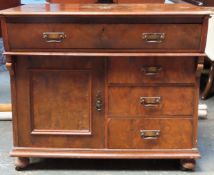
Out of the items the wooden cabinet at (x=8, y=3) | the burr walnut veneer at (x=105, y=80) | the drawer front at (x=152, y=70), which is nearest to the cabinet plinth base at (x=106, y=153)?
the burr walnut veneer at (x=105, y=80)

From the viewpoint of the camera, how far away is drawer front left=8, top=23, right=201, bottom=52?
5.92 ft

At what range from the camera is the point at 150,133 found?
196 cm

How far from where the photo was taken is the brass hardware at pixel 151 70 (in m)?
1.89

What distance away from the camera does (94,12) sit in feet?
5.84

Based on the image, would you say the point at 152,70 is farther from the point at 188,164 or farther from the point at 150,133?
the point at 188,164

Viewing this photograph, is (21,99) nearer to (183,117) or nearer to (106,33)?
(106,33)

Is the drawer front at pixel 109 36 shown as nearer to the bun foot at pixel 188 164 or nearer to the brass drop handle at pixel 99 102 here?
the brass drop handle at pixel 99 102

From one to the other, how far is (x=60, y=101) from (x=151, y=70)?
0.45 m

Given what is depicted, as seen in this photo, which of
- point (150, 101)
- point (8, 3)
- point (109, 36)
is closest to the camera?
point (109, 36)

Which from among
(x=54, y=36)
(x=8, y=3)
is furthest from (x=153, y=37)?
(x=8, y=3)

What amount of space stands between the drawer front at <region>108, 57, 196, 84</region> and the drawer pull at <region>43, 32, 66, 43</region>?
0.77 feet

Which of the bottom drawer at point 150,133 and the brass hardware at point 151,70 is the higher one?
the brass hardware at point 151,70

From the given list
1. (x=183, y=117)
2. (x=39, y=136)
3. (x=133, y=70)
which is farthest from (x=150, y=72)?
(x=39, y=136)

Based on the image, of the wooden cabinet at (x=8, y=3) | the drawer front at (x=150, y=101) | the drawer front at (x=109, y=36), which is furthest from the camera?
the wooden cabinet at (x=8, y=3)
